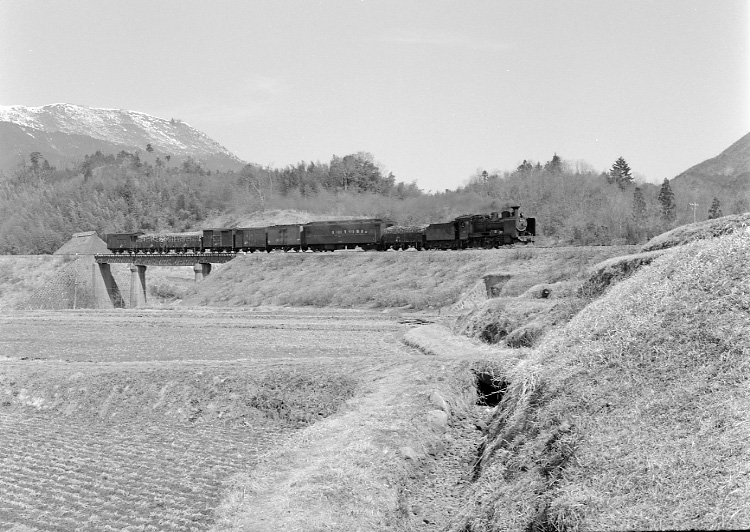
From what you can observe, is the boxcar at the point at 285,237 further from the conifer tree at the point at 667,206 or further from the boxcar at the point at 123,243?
the conifer tree at the point at 667,206

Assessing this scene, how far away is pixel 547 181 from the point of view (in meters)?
133

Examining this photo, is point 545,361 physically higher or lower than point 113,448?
higher

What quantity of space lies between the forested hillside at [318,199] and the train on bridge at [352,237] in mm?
26970

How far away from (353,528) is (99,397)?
37.0ft

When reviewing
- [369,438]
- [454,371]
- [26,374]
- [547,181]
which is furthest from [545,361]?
[547,181]

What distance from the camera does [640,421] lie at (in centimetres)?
845

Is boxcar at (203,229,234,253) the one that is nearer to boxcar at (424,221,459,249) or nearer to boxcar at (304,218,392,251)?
boxcar at (304,218,392,251)

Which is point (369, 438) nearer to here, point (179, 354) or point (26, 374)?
point (26, 374)

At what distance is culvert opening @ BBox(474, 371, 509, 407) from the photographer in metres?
15.9

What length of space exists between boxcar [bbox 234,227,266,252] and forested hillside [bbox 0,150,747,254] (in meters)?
27.8

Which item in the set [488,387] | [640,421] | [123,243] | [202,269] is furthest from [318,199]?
[640,421]

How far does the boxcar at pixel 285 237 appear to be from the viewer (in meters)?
73.8

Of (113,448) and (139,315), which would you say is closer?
(113,448)

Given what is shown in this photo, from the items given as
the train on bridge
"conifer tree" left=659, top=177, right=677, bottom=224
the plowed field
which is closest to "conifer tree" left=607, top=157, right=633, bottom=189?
"conifer tree" left=659, top=177, right=677, bottom=224
